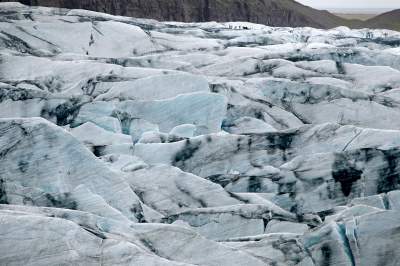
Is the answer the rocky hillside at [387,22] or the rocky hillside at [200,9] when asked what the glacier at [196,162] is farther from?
the rocky hillside at [387,22]

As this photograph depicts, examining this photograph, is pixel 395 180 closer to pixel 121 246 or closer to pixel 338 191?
pixel 338 191

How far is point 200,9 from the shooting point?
243 ft


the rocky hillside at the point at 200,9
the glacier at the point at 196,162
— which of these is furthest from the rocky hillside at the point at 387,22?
the glacier at the point at 196,162

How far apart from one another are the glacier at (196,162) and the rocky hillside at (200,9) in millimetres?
33810

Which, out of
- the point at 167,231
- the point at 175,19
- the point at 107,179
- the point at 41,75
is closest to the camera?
the point at 167,231

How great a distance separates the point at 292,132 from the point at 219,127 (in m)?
3.09

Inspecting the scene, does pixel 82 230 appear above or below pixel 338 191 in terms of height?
above

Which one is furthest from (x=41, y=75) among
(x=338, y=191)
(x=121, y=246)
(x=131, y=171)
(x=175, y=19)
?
(x=175, y=19)

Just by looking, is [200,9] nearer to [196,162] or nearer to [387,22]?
[387,22]

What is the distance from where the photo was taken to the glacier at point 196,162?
886cm

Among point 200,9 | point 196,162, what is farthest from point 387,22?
point 196,162

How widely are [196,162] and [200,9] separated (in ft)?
202

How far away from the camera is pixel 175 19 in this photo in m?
70.2

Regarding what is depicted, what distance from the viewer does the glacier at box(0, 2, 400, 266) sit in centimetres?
886
